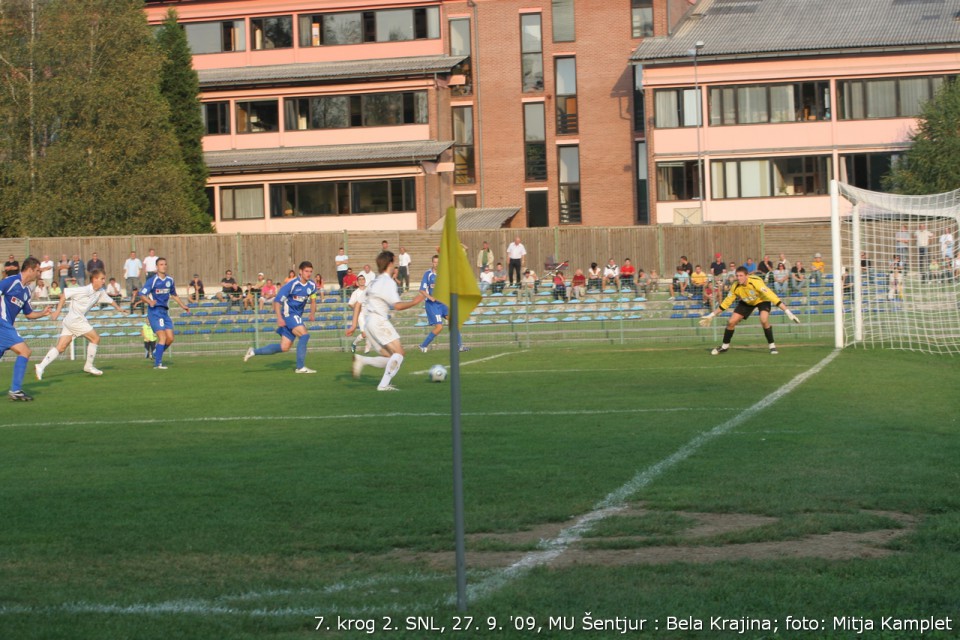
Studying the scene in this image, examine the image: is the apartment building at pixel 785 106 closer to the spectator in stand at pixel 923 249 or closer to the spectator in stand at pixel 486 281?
the spectator in stand at pixel 486 281

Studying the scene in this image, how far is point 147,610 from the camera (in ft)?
19.7

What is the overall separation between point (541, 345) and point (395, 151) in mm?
27635

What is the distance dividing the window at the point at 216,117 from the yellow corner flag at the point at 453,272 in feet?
175

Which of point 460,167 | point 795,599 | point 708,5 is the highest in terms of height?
point 708,5

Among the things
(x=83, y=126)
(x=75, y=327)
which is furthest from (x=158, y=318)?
(x=83, y=126)

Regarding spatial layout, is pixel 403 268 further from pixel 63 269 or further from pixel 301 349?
pixel 301 349

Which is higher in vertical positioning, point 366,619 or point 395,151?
point 395,151

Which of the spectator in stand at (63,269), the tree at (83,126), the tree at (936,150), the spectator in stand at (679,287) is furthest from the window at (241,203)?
the spectator in stand at (679,287)

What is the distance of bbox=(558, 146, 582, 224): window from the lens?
60062 mm

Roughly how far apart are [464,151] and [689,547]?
5419cm

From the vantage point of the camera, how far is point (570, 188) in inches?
2375

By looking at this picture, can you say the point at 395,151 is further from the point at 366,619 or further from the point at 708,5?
the point at 366,619

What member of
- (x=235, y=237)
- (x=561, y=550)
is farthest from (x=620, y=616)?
(x=235, y=237)

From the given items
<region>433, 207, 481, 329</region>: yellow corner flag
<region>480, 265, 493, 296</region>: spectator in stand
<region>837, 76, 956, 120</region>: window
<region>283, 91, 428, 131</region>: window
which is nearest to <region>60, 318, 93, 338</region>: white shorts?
<region>480, 265, 493, 296</region>: spectator in stand
